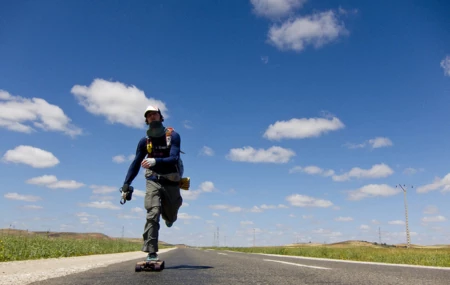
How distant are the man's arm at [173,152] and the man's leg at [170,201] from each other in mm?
431

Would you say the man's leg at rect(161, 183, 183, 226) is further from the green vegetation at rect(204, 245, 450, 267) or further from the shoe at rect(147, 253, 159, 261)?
the green vegetation at rect(204, 245, 450, 267)

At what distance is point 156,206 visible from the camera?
213 inches

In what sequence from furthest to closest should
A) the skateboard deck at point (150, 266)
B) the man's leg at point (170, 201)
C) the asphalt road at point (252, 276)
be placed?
1. the man's leg at point (170, 201)
2. the skateboard deck at point (150, 266)
3. the asphalt road at point (252, 276)

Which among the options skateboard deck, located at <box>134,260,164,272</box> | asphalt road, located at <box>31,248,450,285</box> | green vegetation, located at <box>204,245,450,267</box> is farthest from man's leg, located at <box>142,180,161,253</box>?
green vegetation, located at <box>204,245,450,267</box>

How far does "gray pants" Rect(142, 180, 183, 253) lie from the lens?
521 cm

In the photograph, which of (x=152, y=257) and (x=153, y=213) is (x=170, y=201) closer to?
(x=153, y=213)

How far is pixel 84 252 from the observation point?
17172 mm

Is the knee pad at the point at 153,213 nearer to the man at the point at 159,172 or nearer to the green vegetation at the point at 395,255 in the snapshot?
the man at the point at 159,172

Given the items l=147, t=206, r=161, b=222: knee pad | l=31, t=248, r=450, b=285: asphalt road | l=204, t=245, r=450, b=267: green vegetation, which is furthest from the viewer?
l=204, t=245, r=450, b=267: green vegetation

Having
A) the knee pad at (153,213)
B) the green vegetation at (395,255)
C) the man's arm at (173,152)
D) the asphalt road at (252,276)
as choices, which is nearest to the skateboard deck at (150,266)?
the asphalt road at (252,276)

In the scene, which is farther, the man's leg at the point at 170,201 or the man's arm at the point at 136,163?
the man's arm at the point at 136,163

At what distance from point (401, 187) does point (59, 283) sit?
224 ft

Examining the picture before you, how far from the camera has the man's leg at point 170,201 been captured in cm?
565

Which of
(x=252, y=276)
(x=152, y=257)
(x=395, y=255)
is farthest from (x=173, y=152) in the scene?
(x=395, y=255)
